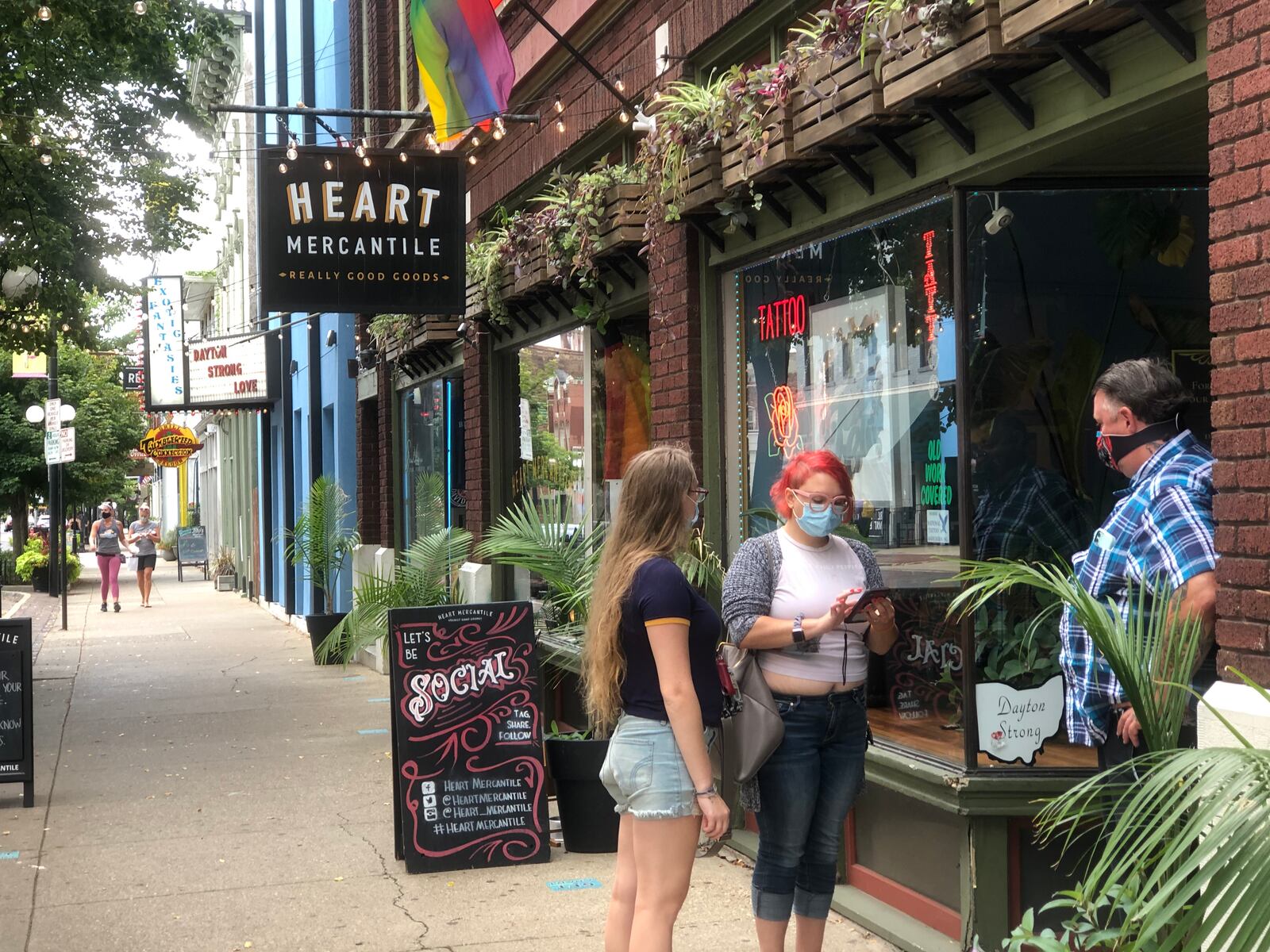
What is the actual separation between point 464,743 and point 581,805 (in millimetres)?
659

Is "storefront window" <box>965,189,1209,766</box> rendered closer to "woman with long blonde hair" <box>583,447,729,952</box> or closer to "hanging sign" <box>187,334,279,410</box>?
"woman with long blonde hair" <box>583,447,729,952</box>

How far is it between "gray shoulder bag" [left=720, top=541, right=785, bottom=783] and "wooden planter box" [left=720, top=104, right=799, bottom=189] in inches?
95.5

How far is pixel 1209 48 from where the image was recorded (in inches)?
145

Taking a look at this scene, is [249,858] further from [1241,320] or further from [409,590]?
[1241,320]

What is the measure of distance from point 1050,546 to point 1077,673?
1.42 m

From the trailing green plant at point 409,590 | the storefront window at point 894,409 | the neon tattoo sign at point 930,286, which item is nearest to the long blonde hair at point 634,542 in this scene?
the storefront window at point 894,409

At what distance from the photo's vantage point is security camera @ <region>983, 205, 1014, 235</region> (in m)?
5.12

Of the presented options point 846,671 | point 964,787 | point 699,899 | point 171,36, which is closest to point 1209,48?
point 846,671

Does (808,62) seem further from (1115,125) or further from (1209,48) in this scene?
(1209,48)

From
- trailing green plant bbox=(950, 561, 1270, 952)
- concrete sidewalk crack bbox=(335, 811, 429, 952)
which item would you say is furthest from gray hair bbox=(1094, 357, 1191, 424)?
concrete sidewalk crack bbox=(335, 811, 429, 952)

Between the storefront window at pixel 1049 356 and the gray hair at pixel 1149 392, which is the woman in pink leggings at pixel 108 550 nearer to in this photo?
the storefront window at pixel 1049 356

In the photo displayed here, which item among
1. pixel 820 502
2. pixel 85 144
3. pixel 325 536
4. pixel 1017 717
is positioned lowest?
pixel 1017 717

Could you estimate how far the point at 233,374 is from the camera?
23672mm

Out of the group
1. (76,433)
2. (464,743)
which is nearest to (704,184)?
(464,743)
